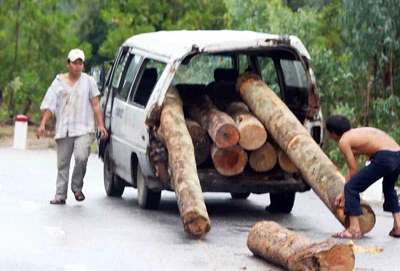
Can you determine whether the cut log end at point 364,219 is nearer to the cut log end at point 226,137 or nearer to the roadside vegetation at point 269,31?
the cut log end at point 226,137

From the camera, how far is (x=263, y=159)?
15.4 m

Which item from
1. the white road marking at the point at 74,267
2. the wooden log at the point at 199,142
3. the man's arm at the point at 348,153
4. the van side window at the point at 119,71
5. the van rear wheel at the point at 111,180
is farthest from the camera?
the van rear wheel at the point at 111,180

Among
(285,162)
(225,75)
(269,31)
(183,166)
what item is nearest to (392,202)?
(285,162)

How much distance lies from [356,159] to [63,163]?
162 inches

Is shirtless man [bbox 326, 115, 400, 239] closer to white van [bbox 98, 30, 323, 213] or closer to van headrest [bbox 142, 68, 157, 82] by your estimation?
white van [bbox 98, 30, 323, 213]

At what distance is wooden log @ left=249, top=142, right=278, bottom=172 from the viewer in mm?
15367

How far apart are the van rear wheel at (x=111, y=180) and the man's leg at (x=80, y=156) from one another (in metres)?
0.95

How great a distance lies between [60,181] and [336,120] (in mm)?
4097

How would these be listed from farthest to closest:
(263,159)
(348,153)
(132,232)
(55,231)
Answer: (263,159) < (132,232) < (55,231) < (348,153)

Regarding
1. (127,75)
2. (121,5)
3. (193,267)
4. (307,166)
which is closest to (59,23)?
(121,5)

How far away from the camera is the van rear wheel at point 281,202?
16422mm

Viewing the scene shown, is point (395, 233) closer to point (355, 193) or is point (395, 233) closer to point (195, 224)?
point (355, 193)

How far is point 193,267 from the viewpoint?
11617mm

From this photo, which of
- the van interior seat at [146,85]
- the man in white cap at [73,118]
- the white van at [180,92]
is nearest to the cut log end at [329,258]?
the white van at [180,92]
